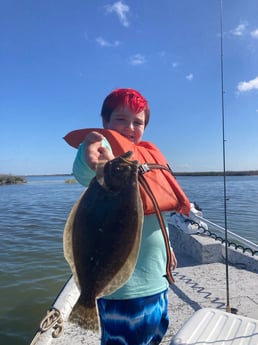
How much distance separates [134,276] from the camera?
201 cm

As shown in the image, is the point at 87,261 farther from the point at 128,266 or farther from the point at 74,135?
the point at 74,135

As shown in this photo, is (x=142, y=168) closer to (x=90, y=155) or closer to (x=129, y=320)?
(x=90, y=155)

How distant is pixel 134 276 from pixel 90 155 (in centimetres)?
83

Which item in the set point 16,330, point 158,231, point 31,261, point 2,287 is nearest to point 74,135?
point 158,231

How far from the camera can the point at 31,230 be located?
46.7ft

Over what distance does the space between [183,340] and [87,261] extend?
1.29 meters

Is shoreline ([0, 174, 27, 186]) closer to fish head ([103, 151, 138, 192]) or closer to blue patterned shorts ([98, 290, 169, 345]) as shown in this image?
blue patterned shorts ([98, 290, 169, 345])

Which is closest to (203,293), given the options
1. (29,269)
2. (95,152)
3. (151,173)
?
(151,173)

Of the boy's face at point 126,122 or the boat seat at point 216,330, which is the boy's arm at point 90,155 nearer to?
the boy's face at point 126,122

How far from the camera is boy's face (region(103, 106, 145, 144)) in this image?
7.01ft

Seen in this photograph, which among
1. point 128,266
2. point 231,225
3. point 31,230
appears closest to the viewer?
point 128,266

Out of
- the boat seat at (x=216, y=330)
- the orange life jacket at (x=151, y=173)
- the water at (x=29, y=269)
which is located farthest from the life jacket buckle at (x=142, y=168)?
the water at (x=29, y=269)

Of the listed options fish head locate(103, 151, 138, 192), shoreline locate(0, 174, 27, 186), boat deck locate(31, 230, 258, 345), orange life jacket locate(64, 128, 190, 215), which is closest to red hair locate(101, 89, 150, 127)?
orange life jacket locate(64, 128, 190, 215)

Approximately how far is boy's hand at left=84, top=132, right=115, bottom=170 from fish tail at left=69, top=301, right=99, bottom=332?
0.76 metres
